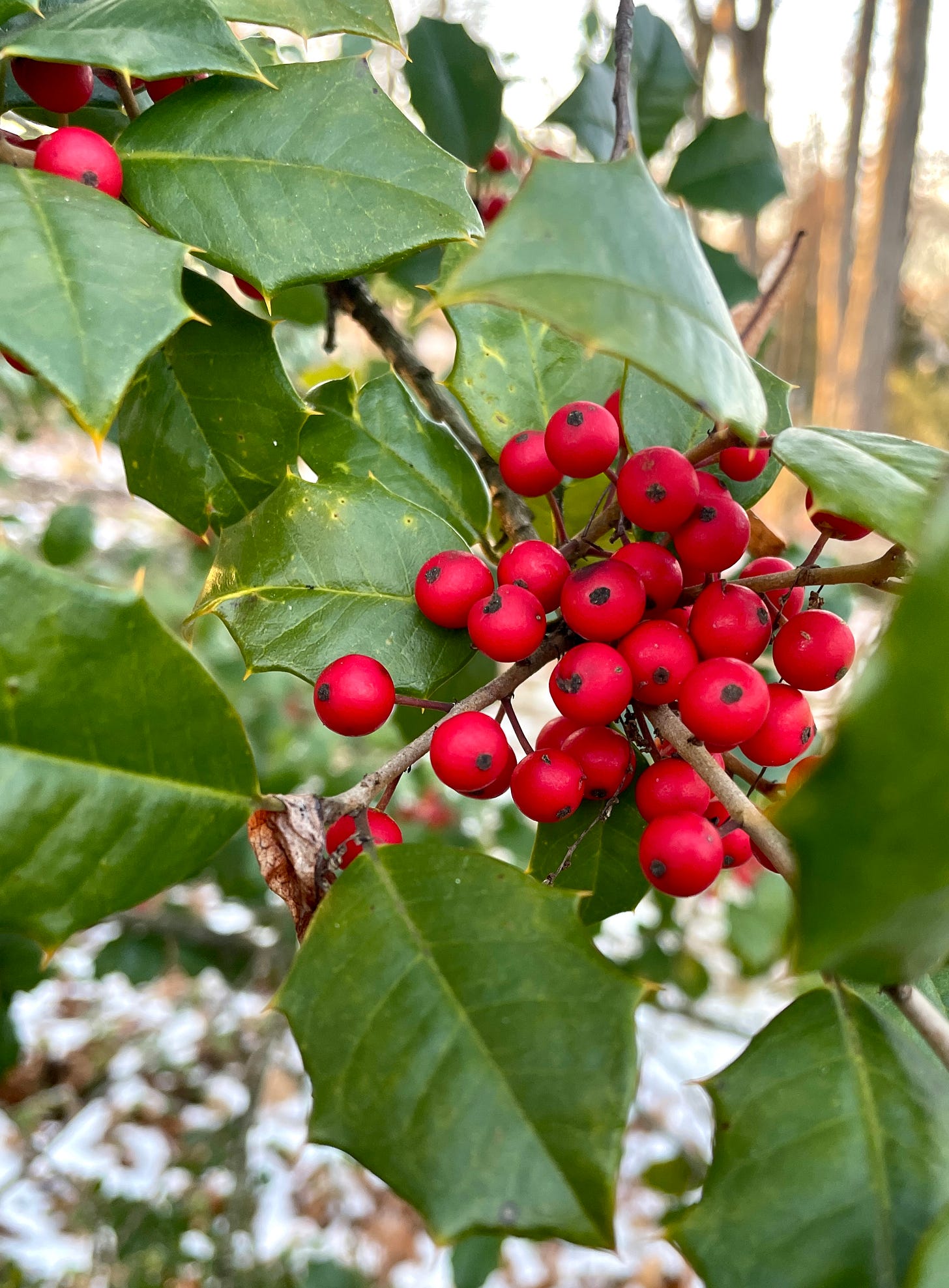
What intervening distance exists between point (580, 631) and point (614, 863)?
25 cm

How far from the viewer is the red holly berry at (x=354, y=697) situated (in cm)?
59

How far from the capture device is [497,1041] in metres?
0.47

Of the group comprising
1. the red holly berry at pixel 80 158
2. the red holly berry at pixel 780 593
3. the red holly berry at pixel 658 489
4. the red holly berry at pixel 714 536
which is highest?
the red holly berry at pixel 80 158

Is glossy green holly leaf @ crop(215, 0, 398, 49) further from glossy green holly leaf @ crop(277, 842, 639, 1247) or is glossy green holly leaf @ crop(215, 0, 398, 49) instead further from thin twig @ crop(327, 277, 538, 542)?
glossy green holly leaf @ crop(277, 842, 639, 1247)

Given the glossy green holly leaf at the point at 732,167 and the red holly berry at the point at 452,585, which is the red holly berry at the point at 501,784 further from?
the glossy green holly leaf at the point at 732,167

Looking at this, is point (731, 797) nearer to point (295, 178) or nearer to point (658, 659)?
point (658, 659)

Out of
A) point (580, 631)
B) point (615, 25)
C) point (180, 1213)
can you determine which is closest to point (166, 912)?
point (180, 1213)

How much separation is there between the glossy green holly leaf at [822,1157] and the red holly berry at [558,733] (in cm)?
22

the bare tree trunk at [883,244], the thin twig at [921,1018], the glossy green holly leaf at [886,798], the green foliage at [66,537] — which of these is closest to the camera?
the glossy green holly leaf at [886,798]

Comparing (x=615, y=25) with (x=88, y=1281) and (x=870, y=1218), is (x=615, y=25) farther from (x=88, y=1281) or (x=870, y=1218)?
(x=88, y=1281)

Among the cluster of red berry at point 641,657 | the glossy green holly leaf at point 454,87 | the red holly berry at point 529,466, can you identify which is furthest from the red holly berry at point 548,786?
the glossy green holly leaf at point 454,87

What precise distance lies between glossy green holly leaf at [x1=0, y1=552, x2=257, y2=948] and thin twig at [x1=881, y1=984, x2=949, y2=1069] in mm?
391

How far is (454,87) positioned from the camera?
1.16 meters

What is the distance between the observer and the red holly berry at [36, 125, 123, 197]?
1.90 ft
